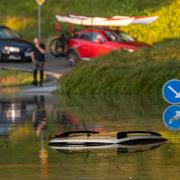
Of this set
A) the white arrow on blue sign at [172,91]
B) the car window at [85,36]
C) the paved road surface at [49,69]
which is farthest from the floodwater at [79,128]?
the car window at [85,36]

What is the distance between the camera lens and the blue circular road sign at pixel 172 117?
17969 millimetres

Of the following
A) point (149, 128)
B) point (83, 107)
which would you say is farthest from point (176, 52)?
point (149, 128)

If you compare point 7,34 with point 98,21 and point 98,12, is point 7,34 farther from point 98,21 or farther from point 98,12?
point 98,12

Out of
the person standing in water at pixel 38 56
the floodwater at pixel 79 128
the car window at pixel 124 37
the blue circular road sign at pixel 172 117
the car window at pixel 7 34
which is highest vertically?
the car window at pixel 7 34

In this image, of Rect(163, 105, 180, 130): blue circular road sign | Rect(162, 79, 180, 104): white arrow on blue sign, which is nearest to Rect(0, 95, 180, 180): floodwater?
Rect(163, 105, 180, 130): blue circular road sign

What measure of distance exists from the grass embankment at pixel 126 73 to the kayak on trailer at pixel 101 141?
10511 millimetres

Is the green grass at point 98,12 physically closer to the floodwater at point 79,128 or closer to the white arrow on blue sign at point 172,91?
the floodwater at point 79,128

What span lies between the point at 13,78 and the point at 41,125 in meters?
15.0

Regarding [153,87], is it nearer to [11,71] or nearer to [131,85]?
[131,85]

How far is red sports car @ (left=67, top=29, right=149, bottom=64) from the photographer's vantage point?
1542 inches

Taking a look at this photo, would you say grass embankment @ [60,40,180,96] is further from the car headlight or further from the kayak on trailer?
the car headlight

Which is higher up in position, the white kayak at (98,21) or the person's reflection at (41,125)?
the white kayak at (98,21)

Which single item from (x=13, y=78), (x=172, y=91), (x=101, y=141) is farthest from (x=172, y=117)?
(x=13, y=78)

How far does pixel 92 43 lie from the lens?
130 feet
